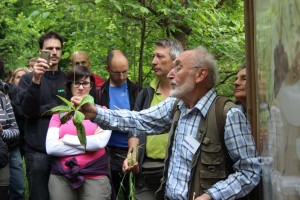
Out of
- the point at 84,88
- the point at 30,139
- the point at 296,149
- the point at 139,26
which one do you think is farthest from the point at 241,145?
the point at 139,26

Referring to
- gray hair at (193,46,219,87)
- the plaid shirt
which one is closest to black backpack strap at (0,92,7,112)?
the plaid shirt

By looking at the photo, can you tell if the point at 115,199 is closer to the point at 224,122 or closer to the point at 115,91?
the point at 115,91

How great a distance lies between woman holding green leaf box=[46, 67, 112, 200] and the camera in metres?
5.48

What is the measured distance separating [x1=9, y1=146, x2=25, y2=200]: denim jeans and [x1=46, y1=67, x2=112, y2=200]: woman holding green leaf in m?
1.04

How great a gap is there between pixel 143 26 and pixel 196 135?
139 inches

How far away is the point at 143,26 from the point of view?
707 centimetres

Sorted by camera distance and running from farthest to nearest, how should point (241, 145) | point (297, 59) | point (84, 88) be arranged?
point (84, 88), point (241, 145), point (297, 59)

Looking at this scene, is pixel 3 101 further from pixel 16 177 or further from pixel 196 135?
pixel 196 135

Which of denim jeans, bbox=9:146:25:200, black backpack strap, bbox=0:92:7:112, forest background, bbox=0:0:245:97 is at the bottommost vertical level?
denim jeans, bbox=9:146:25:200

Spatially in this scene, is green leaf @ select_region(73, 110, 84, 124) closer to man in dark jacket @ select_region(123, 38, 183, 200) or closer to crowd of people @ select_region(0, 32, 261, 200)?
crowd of people @ select_region(0, 32, 261, 200)

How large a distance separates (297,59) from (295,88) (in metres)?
0.15

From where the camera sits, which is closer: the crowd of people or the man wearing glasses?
the crowd of people

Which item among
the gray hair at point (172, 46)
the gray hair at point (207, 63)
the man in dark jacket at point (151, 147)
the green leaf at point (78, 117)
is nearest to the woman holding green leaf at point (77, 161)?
the man in dark jacket at point (151, 147)

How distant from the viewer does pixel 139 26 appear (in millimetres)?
7188
